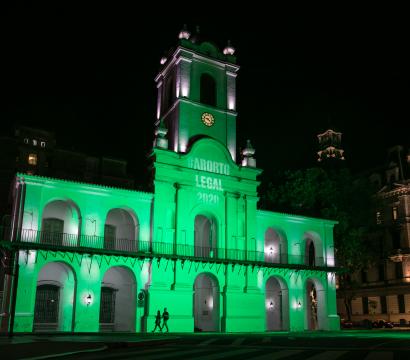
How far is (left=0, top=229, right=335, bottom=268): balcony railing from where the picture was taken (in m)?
30.5

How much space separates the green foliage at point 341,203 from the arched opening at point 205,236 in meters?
9.13

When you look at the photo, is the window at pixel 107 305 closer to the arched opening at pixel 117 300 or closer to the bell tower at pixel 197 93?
the arched opening at pixel 117 300

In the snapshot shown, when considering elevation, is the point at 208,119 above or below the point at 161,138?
above

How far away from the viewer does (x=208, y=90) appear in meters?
41.6

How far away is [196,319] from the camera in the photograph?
40.2 m

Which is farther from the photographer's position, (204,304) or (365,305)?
(365,305)

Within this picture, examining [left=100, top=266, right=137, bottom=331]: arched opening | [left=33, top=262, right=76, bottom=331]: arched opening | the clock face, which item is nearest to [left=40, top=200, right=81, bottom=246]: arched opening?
[left=33, top=262, right=76, bottom=331]: arched opening

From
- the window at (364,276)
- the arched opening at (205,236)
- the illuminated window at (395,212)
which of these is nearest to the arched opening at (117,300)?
the arched opening at (205,236)

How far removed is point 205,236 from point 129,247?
26.3 ft

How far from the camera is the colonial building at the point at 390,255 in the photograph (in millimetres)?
54125

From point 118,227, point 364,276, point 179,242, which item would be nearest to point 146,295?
point 179,242

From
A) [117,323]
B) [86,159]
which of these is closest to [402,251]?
[117,323]

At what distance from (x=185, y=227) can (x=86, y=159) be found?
28.8 metres

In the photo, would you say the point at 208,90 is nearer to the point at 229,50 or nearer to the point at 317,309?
the point at 229,50
